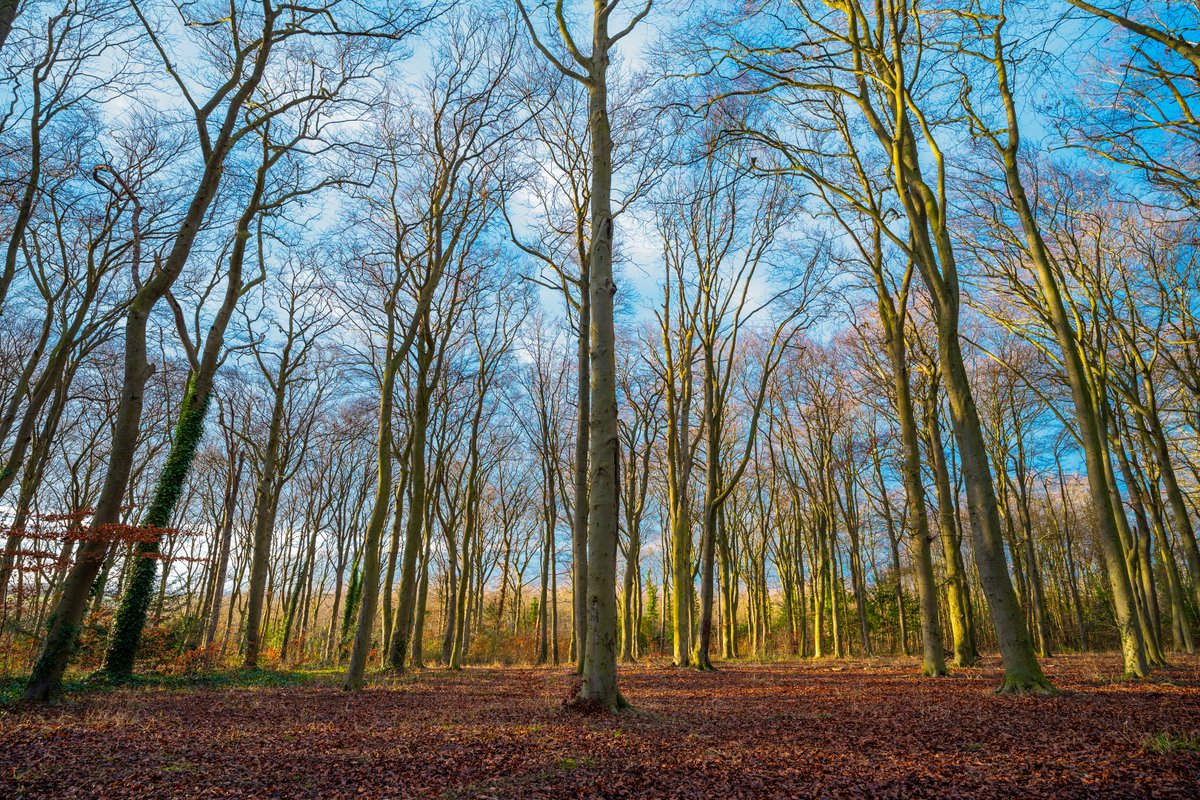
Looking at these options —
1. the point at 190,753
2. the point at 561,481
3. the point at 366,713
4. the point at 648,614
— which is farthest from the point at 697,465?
the point at 648,614

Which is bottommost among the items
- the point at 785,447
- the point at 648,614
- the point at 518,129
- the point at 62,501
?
the point at 648,614

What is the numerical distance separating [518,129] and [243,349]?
915 centimetres

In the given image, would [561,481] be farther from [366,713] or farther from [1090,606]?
[1090,606]

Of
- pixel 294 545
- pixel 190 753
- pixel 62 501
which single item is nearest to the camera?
pixel 190 753

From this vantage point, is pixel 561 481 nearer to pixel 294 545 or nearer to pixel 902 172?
pixel 902 172

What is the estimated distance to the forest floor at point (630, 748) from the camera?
3.26 metres

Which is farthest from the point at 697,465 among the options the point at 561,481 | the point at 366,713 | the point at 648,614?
the point at 648,614

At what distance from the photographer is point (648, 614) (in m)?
38.0

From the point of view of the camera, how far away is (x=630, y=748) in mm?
4281

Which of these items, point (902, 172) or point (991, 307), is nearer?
point (902, 172)

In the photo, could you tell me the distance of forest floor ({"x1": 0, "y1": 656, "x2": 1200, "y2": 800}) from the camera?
3.26 metres

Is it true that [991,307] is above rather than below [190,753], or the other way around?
above

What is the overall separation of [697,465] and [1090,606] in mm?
25618

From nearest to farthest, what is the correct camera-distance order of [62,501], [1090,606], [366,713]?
[366,713] → [62,501] → [1090,606]
